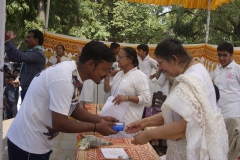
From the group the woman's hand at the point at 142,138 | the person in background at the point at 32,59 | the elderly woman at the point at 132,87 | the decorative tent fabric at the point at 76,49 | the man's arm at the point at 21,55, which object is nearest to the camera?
the woman's hand at the point at 142,138

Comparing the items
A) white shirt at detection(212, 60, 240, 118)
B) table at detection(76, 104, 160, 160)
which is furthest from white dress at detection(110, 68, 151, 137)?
white shirt at detection(212, 60, 240, 118)

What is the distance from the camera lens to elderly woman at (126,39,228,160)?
209cm

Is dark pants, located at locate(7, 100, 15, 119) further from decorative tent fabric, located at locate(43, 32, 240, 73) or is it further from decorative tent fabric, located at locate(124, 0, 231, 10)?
decorative tent fabric, located at locate(124, 0, 231, 10)

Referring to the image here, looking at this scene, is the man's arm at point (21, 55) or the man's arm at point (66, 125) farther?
the man's arm at point (21, 55)

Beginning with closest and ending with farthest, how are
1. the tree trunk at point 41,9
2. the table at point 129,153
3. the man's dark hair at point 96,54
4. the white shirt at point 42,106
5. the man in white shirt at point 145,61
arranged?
the white shirt at point 42,106 → the man's dark hair at point 96,54 → the table at point 129,153 → the man in white shirt at point 145,61 → the tree trunk at point 41,9


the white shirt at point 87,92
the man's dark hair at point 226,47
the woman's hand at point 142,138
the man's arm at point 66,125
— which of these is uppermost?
the man's dark hair at point 226,47

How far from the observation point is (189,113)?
2.07 meters

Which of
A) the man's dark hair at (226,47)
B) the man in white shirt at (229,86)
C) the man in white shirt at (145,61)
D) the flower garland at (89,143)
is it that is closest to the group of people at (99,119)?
the flower garland at (89,143)

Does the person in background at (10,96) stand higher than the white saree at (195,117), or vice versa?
the white saree at (195,117)

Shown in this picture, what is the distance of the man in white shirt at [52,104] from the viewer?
75.2 inches

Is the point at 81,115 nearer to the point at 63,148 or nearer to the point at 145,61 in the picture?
the point at 63,148

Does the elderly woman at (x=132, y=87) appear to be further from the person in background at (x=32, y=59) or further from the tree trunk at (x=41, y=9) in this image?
the tree trunk at (x=41, y=9)

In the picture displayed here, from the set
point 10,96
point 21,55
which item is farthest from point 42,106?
point 10,96

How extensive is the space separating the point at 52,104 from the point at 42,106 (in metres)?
0.13
